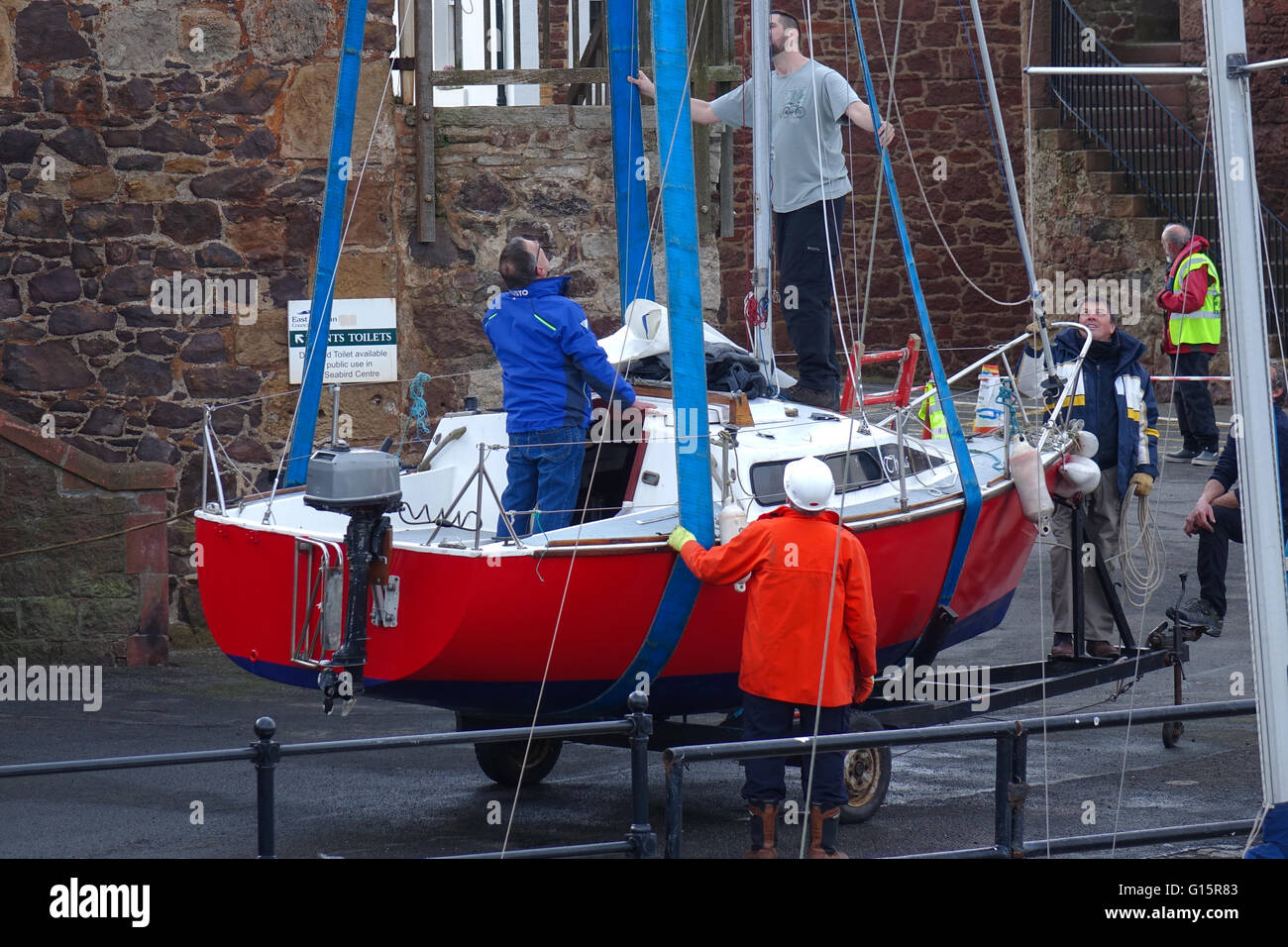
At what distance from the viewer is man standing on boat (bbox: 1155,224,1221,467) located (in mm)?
14086

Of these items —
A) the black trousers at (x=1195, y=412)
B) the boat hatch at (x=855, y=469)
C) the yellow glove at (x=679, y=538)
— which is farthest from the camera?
the black trousers at (x=1195, y=412)

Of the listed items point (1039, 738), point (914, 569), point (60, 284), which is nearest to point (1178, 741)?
point (1039, 738)

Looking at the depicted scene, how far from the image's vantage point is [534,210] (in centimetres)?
1227

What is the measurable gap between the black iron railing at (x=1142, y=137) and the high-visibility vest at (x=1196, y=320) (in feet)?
9.71

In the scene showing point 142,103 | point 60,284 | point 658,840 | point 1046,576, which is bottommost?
point 658,840

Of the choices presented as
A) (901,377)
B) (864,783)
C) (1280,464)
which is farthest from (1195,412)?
(864,783)

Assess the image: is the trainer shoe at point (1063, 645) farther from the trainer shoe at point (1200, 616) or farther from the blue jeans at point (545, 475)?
the blue jeans at point (545, 475)

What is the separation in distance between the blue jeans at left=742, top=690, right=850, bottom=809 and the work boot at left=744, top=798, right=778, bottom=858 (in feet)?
0.09

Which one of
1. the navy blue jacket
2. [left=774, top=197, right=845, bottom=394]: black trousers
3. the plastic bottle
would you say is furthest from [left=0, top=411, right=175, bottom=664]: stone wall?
the navy blue jacket

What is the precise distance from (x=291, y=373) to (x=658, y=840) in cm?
566

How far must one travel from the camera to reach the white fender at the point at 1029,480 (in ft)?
27.0

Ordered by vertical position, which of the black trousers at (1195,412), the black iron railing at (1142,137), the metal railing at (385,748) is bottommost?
the metal railing at (385,748)

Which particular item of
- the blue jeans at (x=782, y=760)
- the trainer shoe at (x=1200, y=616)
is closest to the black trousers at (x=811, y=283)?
the trainer shoe at (x=1200, y=616)

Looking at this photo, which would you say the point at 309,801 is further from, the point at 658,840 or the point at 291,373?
the point at 291,373
